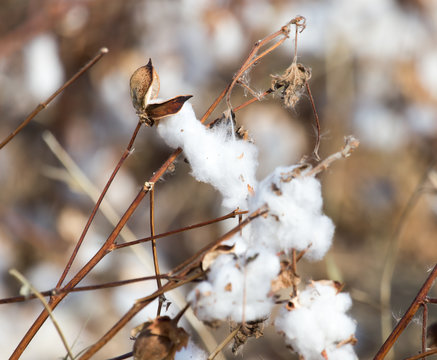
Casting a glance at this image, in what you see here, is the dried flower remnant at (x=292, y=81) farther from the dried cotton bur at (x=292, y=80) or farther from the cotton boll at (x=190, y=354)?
the cotton boll at (x=190, y=354)

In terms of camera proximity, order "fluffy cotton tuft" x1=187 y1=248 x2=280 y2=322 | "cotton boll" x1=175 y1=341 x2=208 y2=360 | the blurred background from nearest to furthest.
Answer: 1. "fluffy cotton tuft" x1=187 y1=248 x2=280 y2=322
2. "cotton boll" x1=175 y1=341 x2=208 y2=360
3. the blurred background

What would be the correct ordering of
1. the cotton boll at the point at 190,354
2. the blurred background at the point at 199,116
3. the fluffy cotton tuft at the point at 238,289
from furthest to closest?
the blurred background at the point at 199,116
the cotton boll at the point at 190,354
the fluffy cotton tuft at the point at 238,289

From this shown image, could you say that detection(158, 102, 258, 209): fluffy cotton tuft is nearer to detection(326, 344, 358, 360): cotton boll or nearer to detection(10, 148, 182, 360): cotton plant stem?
detection(10, 148, 182, 360): cotton plant stem

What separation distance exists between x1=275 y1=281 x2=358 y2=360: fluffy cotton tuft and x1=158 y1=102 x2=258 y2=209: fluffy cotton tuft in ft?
0.38

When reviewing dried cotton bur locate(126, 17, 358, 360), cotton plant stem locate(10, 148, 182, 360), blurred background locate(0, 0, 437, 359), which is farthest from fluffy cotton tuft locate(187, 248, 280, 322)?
blurred background locate(0, 0, 437, 359)

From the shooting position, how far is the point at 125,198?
1943 millimetres

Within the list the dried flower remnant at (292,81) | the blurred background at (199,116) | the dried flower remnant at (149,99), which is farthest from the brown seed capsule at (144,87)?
the blurred background at (199,116)

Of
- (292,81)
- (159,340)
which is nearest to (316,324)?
(159,340)

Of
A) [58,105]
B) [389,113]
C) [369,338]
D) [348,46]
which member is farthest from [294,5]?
[369,338]

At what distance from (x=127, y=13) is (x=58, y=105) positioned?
437 millimetres

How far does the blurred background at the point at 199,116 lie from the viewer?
177 centimetres

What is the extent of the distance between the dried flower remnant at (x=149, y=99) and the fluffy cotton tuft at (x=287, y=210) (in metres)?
0.13

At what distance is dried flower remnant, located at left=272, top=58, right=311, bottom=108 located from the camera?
0.53 metres

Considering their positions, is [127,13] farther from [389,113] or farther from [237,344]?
[237,344]
